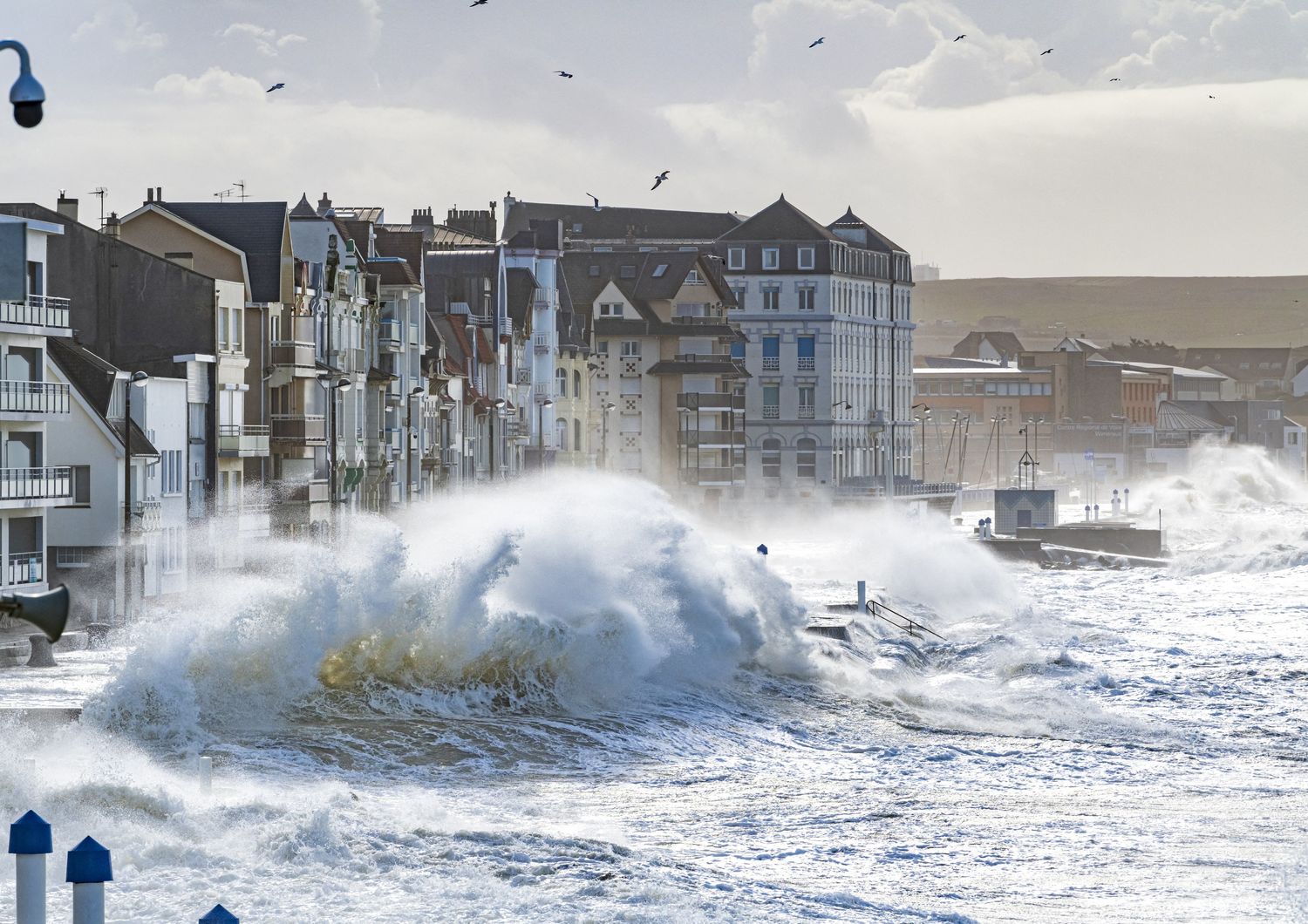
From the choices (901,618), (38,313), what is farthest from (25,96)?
(901,618)

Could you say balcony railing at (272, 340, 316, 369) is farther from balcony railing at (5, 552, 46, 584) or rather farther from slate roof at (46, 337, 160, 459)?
balcony railing at (5, 552, 46, 584)

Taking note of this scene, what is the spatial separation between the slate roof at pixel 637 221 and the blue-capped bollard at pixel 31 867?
144 metres

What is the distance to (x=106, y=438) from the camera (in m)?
49.1

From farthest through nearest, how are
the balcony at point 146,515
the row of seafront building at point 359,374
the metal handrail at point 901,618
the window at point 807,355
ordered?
the window at point 807,355, the metal handrail at point 901,618, the balcony at point 146,515, the row of seafront building at point 359,374

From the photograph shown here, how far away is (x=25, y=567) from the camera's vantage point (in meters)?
44.3

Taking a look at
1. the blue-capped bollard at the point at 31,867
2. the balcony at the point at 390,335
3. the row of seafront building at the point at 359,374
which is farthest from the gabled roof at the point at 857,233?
the blue-capped bollard at the point at 31,867

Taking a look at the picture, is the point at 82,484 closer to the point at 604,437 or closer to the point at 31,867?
the point at 31,867

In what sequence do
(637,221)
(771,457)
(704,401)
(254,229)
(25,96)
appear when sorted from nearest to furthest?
(25,96) < (254,229) < (704,401) < (771,457) < (637,221)

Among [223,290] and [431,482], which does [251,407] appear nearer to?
[223,290]

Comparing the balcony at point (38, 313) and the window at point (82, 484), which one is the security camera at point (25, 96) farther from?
the window at point (82, 484)

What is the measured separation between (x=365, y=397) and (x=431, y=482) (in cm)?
1005

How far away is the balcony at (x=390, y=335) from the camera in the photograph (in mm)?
71250

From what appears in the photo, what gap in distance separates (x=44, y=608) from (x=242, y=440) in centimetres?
4712

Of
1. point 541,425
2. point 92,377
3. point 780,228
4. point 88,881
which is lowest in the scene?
point 88,881
